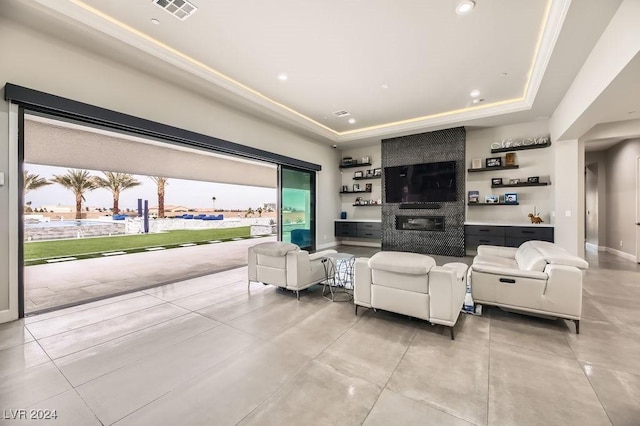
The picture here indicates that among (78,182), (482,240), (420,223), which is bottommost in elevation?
(482,240)

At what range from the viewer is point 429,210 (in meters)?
6.76

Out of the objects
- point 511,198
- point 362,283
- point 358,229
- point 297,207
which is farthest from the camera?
point 358,229

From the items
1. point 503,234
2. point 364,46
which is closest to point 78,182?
point 364,46

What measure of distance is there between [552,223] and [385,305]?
495 centimetres

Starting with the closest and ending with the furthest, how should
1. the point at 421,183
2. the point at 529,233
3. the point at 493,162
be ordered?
the point at 529,233 → the point at 493,162 → the point at 421,183

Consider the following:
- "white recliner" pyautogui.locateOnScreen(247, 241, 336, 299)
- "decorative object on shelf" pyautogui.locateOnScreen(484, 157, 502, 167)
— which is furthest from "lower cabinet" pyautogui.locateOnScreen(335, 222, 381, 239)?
"white recliner" pyautogui.locateOnScreen(247, 241, 336, 299)

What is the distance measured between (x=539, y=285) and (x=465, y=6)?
2.94 m

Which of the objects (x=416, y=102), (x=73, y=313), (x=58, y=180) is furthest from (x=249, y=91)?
(x=58, y=180)

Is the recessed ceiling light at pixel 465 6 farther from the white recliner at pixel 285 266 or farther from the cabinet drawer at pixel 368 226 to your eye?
the cabinet drawer at pixel 368 226

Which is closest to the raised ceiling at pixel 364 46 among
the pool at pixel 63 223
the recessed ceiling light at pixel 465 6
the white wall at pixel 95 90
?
the recessed ceiling light at pixel 465 6

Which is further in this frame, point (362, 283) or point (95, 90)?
point (95, 90)

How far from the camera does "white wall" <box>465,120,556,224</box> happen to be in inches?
229

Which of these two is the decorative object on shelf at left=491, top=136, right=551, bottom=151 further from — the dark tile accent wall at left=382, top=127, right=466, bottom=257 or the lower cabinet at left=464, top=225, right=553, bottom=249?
the lower cabinet at left=464, top=225, right=553, bottom=249

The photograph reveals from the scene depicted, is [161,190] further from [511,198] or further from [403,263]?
[511,198]
